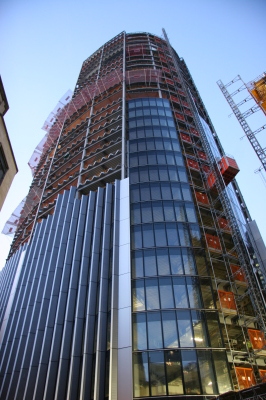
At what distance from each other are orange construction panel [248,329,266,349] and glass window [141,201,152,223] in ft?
39.2

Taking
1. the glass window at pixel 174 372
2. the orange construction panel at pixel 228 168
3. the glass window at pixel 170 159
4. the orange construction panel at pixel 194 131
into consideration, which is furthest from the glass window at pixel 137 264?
the orange construction panel at pixel 194 131

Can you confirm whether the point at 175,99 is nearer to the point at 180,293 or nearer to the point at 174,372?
the point at 180,293

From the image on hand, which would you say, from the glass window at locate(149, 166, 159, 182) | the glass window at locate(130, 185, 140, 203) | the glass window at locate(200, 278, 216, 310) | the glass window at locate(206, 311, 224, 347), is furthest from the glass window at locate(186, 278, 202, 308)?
the glass window at locate(149, 166, 159, 182)

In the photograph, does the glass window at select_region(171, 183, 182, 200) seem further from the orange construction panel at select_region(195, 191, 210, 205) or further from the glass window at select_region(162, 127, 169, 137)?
the glass window at select_region(162, 127, 169, 137)

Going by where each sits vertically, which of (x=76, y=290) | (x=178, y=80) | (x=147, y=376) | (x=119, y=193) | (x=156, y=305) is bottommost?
(x=147, y=376)

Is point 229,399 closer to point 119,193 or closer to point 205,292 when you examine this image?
point 205,292

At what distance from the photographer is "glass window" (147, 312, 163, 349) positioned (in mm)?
20406

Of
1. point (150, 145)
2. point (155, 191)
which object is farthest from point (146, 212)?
point (150, 145)

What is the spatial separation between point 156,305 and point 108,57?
60.9 meters

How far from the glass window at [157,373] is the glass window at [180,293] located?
3.60 m

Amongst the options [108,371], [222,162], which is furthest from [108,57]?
[108,371]

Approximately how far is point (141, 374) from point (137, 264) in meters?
7.93

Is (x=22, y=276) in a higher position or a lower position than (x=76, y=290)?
higher

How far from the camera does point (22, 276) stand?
34.6 meters
